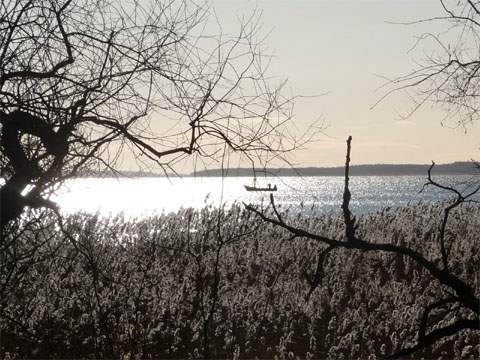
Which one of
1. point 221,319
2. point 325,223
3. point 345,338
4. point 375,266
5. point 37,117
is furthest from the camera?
point 325,223

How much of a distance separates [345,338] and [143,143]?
13.9 feet

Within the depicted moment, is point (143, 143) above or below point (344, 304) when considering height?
above

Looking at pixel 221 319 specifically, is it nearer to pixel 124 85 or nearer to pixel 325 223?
pixel 124 85

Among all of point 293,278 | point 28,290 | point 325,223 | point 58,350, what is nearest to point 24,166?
point 58,350

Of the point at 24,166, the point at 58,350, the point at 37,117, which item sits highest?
the point at 37,117

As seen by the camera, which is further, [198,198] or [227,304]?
[198,198]

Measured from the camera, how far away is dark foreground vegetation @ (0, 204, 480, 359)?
6.46 metres

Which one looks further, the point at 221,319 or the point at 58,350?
the point at 221,319

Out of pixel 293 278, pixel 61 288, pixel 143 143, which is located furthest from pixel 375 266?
pixel 143 143

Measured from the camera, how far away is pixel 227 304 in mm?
7992

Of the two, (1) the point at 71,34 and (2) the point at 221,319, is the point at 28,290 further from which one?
(1) the point at 71,34

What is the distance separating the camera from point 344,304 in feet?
28.0

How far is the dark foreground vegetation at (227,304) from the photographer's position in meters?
6.46

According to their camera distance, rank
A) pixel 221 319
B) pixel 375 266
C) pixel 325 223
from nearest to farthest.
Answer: pixel 221 319 → pixel 375 266 → pixel 325 223
